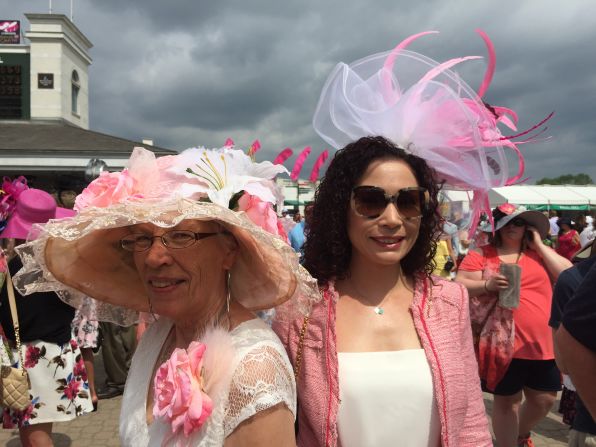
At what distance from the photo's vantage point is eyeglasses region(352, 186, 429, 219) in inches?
69.4

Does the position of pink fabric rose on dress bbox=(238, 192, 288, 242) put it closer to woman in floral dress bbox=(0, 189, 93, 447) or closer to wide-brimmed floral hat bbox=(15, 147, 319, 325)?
wide-brimmed floral hat bbox=(15, 147, 319, 325)

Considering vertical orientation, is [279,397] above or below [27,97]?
below

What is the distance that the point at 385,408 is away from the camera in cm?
164

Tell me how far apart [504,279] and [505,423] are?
1.05m

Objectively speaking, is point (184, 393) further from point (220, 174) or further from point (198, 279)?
point (220, 174)

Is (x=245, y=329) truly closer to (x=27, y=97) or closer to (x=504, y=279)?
(x=504, y=279)

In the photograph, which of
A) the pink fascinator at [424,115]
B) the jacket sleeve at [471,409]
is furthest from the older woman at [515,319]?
the jacket sleeve at [471,409]

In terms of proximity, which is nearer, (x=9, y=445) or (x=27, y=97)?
(x=9, y=445)

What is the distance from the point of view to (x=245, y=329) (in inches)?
53.3

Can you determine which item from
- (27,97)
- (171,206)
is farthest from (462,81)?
(27,97)

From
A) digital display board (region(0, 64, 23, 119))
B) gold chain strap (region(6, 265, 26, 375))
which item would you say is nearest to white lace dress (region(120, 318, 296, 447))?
gold chain strap (region(6, 265, 26, 375))

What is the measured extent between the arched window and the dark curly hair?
28283mm

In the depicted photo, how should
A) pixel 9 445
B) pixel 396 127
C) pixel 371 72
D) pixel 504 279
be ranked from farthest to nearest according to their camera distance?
pixel 9 445 → pixel 504 279 → pixel 371 72 → pixel 396 127

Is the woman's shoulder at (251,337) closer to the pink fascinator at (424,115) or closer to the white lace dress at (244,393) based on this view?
the white lace dress at (244,393)
